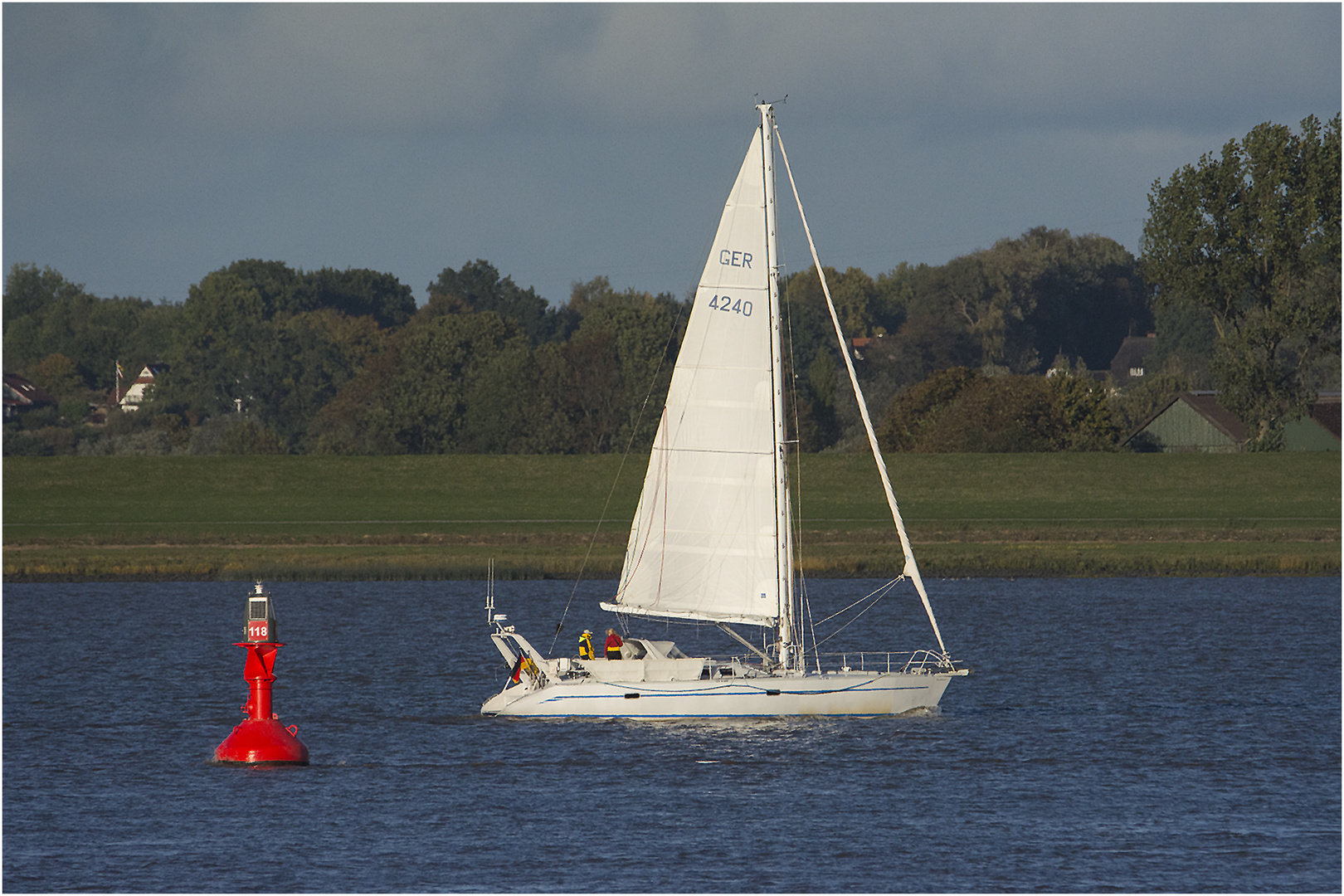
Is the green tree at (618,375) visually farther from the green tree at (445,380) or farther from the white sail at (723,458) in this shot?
the white sail at (723,458)

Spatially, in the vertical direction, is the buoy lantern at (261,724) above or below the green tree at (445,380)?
below

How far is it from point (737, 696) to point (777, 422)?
6495mm

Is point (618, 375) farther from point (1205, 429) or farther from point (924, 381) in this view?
point (1205, 429)

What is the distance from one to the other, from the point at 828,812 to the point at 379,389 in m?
146

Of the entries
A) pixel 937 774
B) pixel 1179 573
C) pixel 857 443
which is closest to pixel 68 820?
pixel 937 774

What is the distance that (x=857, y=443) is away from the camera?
151625 millimetres

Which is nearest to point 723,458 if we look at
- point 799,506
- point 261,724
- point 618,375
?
point 261,724

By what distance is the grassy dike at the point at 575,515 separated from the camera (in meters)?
84.2

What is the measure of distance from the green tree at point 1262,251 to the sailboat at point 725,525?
82287 millimetres

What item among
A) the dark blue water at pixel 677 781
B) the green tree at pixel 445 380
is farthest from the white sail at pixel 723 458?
the green tree at pixel 445 380

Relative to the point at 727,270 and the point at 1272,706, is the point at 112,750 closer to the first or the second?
the point at 727,270

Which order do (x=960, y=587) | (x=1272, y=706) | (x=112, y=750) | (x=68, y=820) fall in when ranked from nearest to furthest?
(x=68, y=820) < (x=112, y=750) < (x=1272, y=706) < (x=960, y=587)

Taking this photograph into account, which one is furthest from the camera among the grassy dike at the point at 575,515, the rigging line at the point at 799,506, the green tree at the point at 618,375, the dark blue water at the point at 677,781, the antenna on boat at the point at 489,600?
the green tree at the point at 618,375

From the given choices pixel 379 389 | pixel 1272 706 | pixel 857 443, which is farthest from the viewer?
pixel 379 389
